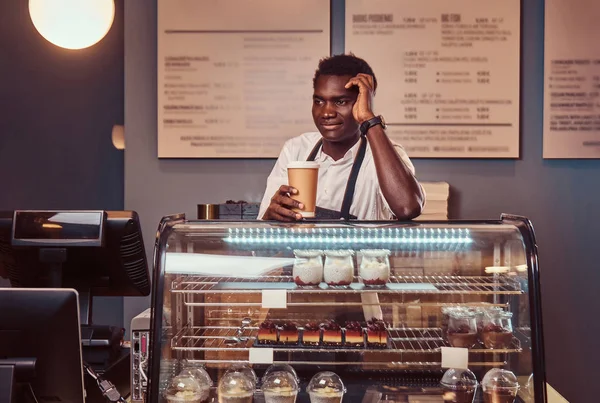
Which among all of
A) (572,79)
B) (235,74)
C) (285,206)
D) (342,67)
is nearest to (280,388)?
(285,206)

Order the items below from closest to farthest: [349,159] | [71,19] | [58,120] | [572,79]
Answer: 1. [349,159]
2. [71,19]
3. [572,79]
4. [58,120]

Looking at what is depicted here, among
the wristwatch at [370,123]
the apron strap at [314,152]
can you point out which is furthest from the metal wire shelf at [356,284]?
the apron strap at [314,152]

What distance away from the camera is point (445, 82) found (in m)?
3.65

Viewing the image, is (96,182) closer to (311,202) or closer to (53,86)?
(53,86)

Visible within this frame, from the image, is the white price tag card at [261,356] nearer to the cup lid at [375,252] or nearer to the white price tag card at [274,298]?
the white price tag card at [274,298]

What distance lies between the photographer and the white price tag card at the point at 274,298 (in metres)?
1.85

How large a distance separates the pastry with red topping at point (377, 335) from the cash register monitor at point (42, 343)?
845 mm

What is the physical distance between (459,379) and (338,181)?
3.10ft

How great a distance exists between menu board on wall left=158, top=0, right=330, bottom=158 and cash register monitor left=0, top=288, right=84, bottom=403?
2225mm

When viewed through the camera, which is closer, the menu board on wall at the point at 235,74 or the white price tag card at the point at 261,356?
the white price tag card at the point at 261,356

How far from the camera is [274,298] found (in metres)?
1.86

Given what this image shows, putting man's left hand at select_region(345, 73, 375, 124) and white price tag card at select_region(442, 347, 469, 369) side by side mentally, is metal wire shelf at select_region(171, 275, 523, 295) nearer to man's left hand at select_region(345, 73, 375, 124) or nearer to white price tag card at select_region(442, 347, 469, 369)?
white price tag card at select_region(442, 347, 469, 369)

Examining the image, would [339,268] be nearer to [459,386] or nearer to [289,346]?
[289,346]

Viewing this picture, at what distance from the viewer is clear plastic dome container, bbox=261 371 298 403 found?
1845 millimetres
